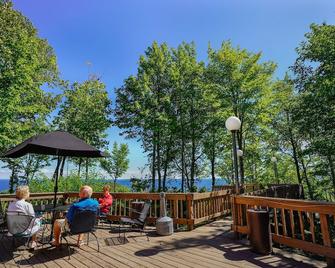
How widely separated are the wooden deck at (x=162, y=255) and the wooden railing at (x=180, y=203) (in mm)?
1040

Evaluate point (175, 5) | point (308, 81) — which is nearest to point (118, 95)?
point (175, 5)

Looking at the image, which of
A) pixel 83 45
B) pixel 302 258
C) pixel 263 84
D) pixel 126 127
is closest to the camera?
pixel 302 258

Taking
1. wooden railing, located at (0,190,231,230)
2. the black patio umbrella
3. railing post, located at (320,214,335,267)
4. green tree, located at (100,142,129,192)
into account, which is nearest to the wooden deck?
railing post, located at (320,214,335,267)

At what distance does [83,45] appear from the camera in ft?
49.9

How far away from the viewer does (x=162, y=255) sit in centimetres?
469

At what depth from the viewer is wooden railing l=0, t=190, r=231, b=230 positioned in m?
7.00

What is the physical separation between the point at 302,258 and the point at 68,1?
34.2 ft

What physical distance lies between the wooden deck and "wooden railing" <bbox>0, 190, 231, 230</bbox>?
3.41 feet

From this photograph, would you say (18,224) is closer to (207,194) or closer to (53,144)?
(53,144)

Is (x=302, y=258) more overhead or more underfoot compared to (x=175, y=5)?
more underfoot

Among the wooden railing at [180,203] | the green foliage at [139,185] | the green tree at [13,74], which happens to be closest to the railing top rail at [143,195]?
the wooden railing at [180,203]

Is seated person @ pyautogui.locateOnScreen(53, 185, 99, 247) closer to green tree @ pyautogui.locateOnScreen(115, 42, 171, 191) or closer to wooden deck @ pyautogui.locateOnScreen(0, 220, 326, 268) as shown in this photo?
wooden deck @ pyautogui.locateOnScreen(0, 220, 326, 268)

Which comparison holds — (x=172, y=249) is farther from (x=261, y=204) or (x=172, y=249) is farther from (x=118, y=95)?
(x=118, y=95)

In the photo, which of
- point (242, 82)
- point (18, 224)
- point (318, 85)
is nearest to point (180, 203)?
point (18, 224)
